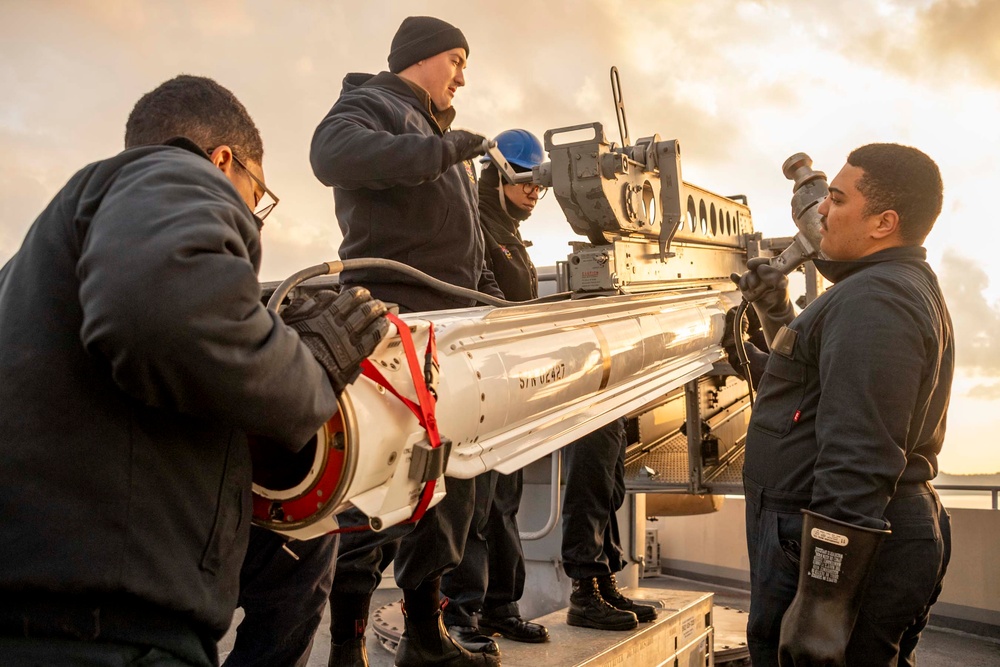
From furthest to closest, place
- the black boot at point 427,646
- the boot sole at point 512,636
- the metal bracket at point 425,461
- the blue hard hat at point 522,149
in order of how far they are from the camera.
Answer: the blue hard hat at point 522,149, the boot sole at point 512,636, the black boot at point 427,646, the metal bracket at point 425,461

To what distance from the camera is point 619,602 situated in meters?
4.21

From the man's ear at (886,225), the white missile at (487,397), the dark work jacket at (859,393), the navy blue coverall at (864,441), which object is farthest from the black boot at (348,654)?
the man's ear at (886,225)

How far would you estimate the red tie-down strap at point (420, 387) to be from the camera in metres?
1.80

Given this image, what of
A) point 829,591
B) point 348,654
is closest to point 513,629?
point 348,654

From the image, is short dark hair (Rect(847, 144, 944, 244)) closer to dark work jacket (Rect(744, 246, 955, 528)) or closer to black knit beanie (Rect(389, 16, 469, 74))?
dark work jacket (Rect(744, 246, 955, 528))

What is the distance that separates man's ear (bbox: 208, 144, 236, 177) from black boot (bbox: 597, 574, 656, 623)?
3.01 metres

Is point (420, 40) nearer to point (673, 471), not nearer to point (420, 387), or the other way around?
point (420, 387)

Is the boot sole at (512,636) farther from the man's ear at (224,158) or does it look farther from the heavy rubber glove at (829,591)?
the man's ear at (224,158)

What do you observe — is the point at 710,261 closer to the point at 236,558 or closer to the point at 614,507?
the point at 614,507

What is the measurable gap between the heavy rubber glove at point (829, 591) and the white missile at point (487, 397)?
0.80 meters

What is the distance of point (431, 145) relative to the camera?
271 cm

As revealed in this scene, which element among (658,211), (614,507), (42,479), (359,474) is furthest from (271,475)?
(658,211)

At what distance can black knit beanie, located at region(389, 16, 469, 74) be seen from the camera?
323 cm

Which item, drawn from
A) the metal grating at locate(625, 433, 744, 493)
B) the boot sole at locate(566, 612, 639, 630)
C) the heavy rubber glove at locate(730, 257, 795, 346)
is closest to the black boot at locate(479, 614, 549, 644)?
the boot sole at locate(566, 612, 639, 630)
